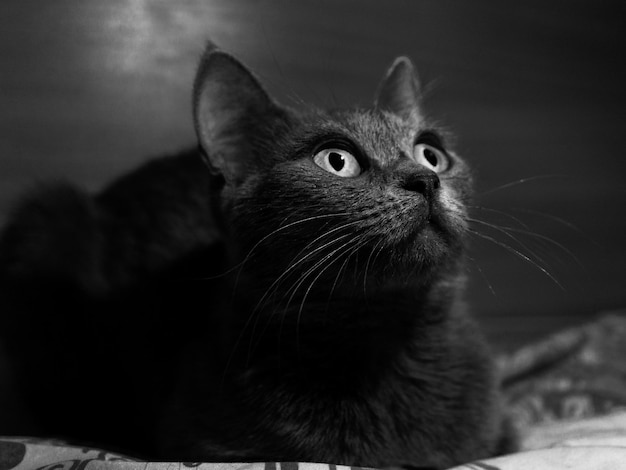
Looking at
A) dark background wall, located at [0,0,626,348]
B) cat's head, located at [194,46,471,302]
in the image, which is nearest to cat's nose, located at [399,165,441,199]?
cat's head, located at [194,46,471,302]

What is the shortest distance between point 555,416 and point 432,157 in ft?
2.46

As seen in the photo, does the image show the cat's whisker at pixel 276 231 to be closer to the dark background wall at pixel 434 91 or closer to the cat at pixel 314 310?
the cat at pixel 314 310

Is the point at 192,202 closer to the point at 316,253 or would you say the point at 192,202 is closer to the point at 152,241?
the point at 152,241

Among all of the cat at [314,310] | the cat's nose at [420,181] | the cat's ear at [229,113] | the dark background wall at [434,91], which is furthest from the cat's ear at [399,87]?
the cat's nose at [420,181]

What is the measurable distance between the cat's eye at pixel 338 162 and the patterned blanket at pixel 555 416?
0.43 m

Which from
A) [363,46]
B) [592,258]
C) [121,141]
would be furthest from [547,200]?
[121,141]

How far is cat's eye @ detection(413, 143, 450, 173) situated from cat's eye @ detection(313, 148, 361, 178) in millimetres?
127

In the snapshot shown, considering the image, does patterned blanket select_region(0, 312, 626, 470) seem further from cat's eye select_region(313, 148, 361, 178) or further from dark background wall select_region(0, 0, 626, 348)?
cat's eye select_region(313, 148, 361, 178)

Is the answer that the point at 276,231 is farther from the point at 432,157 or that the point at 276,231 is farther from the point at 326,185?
the point at 432,157

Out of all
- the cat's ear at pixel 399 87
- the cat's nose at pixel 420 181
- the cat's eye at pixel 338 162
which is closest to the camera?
the cat's nose at pixel 420 181

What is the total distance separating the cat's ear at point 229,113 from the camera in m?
1.00

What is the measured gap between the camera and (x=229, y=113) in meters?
1.03

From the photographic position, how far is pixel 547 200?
2.00 metres

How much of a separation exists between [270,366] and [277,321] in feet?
0.23
